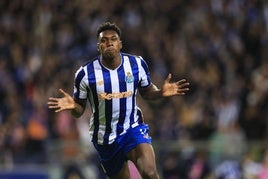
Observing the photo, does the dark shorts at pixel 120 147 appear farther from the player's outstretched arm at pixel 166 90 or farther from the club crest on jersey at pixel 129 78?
the club crest on jersey at pixel 129 78

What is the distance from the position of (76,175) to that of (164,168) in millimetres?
1400

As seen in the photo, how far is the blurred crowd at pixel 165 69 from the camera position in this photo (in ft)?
55.1

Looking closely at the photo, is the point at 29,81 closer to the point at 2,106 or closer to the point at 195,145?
→ the point at 2,106

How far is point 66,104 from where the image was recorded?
10.4 meters

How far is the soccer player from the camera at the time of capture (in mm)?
10398

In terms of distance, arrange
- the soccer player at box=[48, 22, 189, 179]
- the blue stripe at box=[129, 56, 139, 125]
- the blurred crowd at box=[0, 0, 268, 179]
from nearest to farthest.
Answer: the soccer player at box=[48, 22, 189, 179] < the blue stripe at box=[129, 56, 139, 125] < the blurred crowd at box=[0, 0, 268, 179]

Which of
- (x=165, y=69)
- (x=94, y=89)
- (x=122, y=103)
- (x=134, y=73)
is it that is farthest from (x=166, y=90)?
(x=165, y=69)

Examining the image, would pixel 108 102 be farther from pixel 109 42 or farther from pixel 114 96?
pixel 109 42

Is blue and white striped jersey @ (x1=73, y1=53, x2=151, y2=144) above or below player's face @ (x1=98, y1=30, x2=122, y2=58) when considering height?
below

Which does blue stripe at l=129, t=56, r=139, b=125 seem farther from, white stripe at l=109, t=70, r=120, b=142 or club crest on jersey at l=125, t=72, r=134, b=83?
white stripe at l=109, t=70, r=120, b=142

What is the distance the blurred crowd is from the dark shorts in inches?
167

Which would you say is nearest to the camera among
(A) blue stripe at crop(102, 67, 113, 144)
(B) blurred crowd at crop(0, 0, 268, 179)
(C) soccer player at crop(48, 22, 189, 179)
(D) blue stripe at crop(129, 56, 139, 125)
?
(C) soccer player at crop(48, 22, 189, 179)

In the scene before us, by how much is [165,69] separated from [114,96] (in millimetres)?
8714

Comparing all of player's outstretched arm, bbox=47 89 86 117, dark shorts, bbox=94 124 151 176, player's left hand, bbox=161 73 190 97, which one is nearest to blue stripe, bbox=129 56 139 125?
dark shorts, bbox=94 124 151 176
